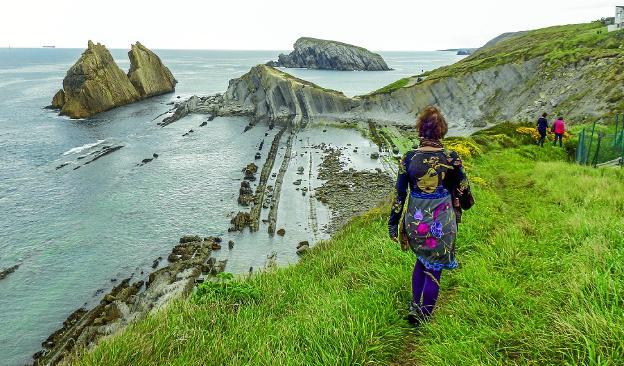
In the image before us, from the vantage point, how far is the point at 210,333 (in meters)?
6.85

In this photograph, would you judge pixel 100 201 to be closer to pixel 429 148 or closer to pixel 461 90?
pixel 429 148

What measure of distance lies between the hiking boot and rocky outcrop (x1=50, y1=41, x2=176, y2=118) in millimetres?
88126

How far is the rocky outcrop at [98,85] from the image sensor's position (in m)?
83.2

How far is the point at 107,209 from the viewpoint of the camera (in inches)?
1373

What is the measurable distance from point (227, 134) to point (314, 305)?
61.3 m

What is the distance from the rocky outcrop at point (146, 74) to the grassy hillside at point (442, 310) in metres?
109

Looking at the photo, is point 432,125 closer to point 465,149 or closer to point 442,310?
point 442,310

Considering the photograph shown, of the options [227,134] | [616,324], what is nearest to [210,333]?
[616,324]

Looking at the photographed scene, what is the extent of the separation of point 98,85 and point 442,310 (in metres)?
96.3

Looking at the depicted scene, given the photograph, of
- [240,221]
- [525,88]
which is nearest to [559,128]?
[240,221]

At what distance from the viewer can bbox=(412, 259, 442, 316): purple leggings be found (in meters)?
5.58

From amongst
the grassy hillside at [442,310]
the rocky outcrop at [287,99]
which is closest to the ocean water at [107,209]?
the rocky outcrop at [287,99]

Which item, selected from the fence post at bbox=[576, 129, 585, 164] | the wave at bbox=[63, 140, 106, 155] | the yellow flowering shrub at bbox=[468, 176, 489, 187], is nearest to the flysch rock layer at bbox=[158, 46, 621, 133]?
the fence post at bbox=[576, 129, 585, 164]

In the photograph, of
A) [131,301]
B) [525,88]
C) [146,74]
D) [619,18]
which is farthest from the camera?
[146,74]
